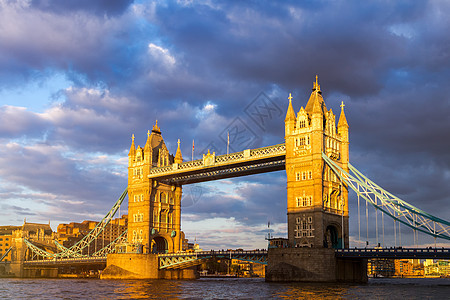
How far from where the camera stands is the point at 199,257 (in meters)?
109

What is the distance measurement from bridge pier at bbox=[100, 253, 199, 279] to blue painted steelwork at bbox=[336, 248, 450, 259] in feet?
146

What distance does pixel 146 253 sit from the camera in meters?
118

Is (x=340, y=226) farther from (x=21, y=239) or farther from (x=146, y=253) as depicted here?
(x=21, y=239)

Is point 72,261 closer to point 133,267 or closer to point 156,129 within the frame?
point 133,267

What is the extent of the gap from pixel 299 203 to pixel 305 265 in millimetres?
11925

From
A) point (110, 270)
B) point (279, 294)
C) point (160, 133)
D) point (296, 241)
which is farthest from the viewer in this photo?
point (160, 133)

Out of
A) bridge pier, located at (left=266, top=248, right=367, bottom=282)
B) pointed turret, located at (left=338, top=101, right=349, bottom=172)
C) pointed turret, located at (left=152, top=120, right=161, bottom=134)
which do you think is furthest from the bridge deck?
bridge pier, located at (left=266, top=248, right=367, bottom=282)

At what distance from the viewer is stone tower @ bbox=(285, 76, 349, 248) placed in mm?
91562

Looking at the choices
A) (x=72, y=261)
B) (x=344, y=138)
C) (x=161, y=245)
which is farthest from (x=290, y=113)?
(x=72, y=261)

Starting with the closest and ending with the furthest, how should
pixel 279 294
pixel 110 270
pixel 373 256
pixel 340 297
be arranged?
1. pixel 340 297
2. pixel 279 294
3. pixel 373 256
4. pixel 110 270

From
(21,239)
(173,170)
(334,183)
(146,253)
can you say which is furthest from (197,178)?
(21,239)

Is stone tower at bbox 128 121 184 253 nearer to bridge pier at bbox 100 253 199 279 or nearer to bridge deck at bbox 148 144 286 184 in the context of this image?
bridge deck at bbox 148 144 286 184

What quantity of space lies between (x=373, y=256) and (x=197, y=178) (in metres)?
48.6

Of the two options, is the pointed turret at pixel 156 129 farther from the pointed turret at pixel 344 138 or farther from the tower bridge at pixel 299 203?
the pointed turret at pixel 344 138
